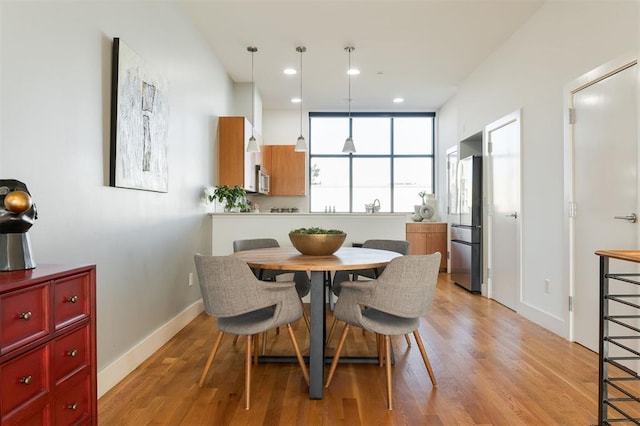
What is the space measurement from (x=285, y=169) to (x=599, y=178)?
4801 millimetres

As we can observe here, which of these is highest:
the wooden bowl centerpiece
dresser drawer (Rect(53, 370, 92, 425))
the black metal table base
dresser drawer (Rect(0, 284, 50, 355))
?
the wooden bowl centerpiece

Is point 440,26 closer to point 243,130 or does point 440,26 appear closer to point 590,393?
point 243,130

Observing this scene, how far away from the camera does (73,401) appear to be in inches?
53.4

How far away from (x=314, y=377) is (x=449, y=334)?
1570mm

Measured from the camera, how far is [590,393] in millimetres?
2094

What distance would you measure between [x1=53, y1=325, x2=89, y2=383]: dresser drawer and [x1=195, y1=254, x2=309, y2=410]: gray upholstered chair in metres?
0.65

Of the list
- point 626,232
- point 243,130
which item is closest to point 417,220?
point 243,130

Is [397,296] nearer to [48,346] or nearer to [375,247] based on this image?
[375,247]

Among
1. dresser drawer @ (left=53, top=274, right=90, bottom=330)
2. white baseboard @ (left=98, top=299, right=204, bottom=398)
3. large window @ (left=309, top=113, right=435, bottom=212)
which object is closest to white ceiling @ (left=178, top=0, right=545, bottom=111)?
large window @ (left=309, top=113, right=435, bottom=212)

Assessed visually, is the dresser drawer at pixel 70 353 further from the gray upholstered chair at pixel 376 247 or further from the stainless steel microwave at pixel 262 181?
the stainless steel microwave at pixel 262 181

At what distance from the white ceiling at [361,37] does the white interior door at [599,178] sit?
1.22 m

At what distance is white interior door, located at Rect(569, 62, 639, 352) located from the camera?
2.45 meters

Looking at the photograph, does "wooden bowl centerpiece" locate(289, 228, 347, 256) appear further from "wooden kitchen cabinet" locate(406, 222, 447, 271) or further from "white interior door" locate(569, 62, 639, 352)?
"wooden kitchen cabinet" locate(406, 222, 447, 271)

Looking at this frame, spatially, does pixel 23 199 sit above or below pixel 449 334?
above
